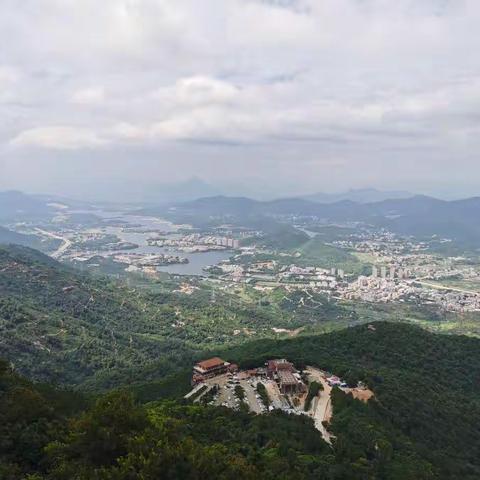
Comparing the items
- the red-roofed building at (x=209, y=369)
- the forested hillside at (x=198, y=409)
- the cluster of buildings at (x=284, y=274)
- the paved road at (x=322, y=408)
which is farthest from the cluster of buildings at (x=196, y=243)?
the paved road at (x=322, y=408)

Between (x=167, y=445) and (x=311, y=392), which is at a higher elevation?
(x=167, y=445)

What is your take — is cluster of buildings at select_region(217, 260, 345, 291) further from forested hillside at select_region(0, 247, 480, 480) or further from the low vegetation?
the low vegetation

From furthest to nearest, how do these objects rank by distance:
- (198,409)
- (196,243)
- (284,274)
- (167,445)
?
(196,243) < (284,274) < (198,409) < (167,445)

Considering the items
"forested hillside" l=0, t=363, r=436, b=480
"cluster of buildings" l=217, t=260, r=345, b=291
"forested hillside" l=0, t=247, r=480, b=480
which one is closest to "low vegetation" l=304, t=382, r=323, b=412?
"forested hillside" l=0, t=247, r=480, b=480

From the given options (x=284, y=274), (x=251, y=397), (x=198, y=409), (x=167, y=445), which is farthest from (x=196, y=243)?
(x=167, y=445)

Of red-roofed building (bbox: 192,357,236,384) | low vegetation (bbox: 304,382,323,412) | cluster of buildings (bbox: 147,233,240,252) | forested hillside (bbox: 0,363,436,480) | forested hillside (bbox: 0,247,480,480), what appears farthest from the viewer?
cluster of buildings (bbox: 147,233,240,252)

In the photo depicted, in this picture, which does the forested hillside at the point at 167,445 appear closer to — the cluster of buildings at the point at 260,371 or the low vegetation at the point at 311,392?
the low vegetation at the point at 311,392

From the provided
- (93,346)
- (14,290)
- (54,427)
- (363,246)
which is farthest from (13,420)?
(363,246)

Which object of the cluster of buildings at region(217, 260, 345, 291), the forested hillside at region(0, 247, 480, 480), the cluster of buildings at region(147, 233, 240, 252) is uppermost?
the forested hillside at region(0, 247, 480, 480)

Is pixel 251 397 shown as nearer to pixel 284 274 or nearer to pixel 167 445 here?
pixel 167 445

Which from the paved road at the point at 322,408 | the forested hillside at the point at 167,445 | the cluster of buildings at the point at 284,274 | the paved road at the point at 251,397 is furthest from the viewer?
the cluster of buildings at the point at 284,274

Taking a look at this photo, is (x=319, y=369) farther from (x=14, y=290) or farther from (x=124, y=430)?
(x=14, y=290)

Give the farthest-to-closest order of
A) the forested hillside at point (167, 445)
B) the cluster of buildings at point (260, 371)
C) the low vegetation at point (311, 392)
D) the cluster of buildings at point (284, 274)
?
the cluster of buildings at point (284, 274) < the cluster of buildings at point (260, 371) < the low vegetation at point (311, 392) < the forested hillside at point (167, 445)
